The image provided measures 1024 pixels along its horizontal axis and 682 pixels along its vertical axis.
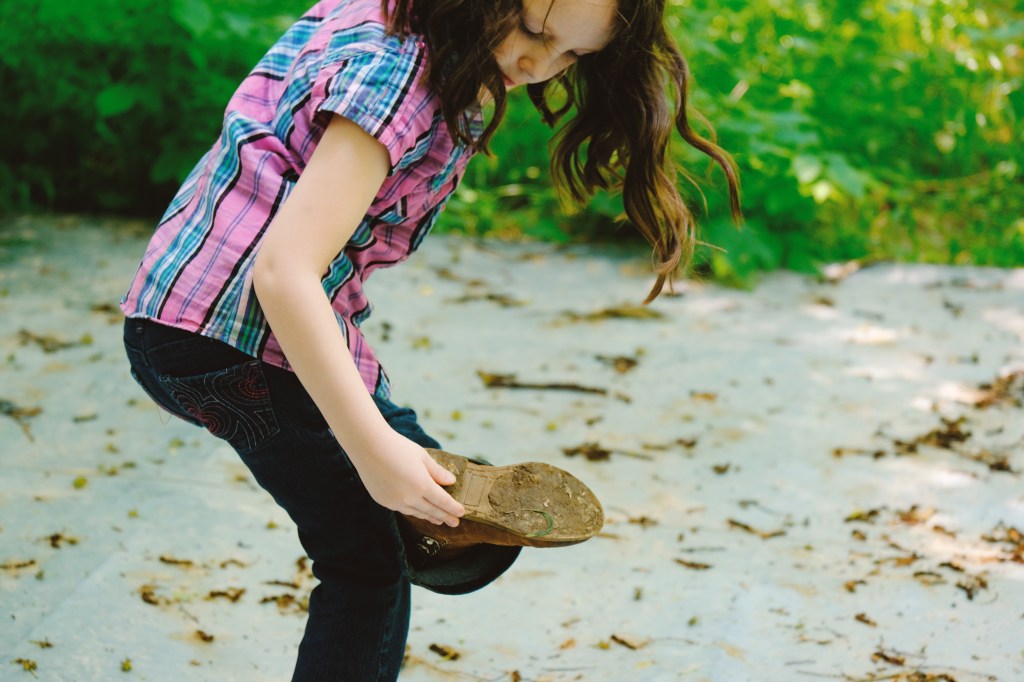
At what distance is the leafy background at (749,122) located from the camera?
379 centimetres

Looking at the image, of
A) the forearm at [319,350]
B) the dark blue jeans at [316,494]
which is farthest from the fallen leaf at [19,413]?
the forearm at [319,350]

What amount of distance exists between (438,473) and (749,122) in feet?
10.0

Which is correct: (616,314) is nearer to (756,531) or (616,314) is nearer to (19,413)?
(756,531)

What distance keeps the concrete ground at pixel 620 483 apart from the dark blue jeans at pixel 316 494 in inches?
18.6

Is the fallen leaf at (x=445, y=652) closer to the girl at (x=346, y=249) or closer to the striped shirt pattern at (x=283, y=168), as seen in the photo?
the girl at (x=346, y=249)

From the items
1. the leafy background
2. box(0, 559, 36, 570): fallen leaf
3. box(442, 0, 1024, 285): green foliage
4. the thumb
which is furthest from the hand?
box(442, 0, 1024, 285): green foliage

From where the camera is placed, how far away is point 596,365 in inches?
126

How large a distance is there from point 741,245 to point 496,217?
117 cm

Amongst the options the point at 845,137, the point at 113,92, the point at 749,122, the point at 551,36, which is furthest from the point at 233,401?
the point at 845,137

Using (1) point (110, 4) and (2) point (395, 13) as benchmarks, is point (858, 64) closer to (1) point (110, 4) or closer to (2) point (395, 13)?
(1) point (110, 4)

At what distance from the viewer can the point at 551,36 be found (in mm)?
1234

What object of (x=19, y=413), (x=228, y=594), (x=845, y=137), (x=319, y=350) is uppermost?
(x=319, y=350)

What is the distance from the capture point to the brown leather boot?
1.25 metres

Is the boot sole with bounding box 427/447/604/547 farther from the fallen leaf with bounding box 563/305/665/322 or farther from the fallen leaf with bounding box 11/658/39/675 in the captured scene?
the fallen leaf with bounding box 563/305/665/322
